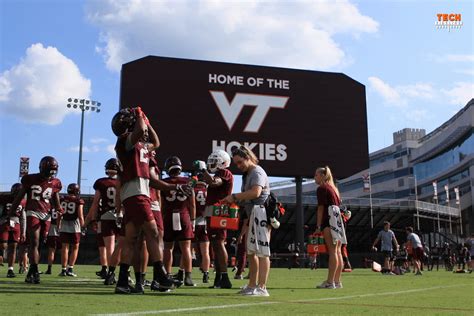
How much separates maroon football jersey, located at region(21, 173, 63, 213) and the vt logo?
59.4 feet

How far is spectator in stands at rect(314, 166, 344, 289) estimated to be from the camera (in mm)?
7855

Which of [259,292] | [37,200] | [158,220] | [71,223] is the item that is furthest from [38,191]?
[259,292]

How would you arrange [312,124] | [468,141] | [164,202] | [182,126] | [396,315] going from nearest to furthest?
[396,315], [164,202], [182,126], [312,124], [468,141]

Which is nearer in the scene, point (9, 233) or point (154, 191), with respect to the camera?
point (154, 191)

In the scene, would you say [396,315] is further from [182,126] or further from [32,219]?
[182,126]

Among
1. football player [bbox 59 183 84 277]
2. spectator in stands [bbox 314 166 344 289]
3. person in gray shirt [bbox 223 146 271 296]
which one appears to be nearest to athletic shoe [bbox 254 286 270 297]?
person in gray shirt [bbox 223 146 271 296]

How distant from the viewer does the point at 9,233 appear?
12211 millimetres

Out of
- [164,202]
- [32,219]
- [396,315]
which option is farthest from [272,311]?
[32,219]

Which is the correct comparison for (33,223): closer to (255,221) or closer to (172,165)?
(172,165)

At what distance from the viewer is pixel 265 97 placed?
27.2m

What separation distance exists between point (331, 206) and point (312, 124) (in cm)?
1970

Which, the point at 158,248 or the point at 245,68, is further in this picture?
the point at 245,68

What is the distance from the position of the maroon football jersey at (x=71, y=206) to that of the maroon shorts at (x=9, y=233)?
4.75ft

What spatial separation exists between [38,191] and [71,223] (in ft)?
11.4
